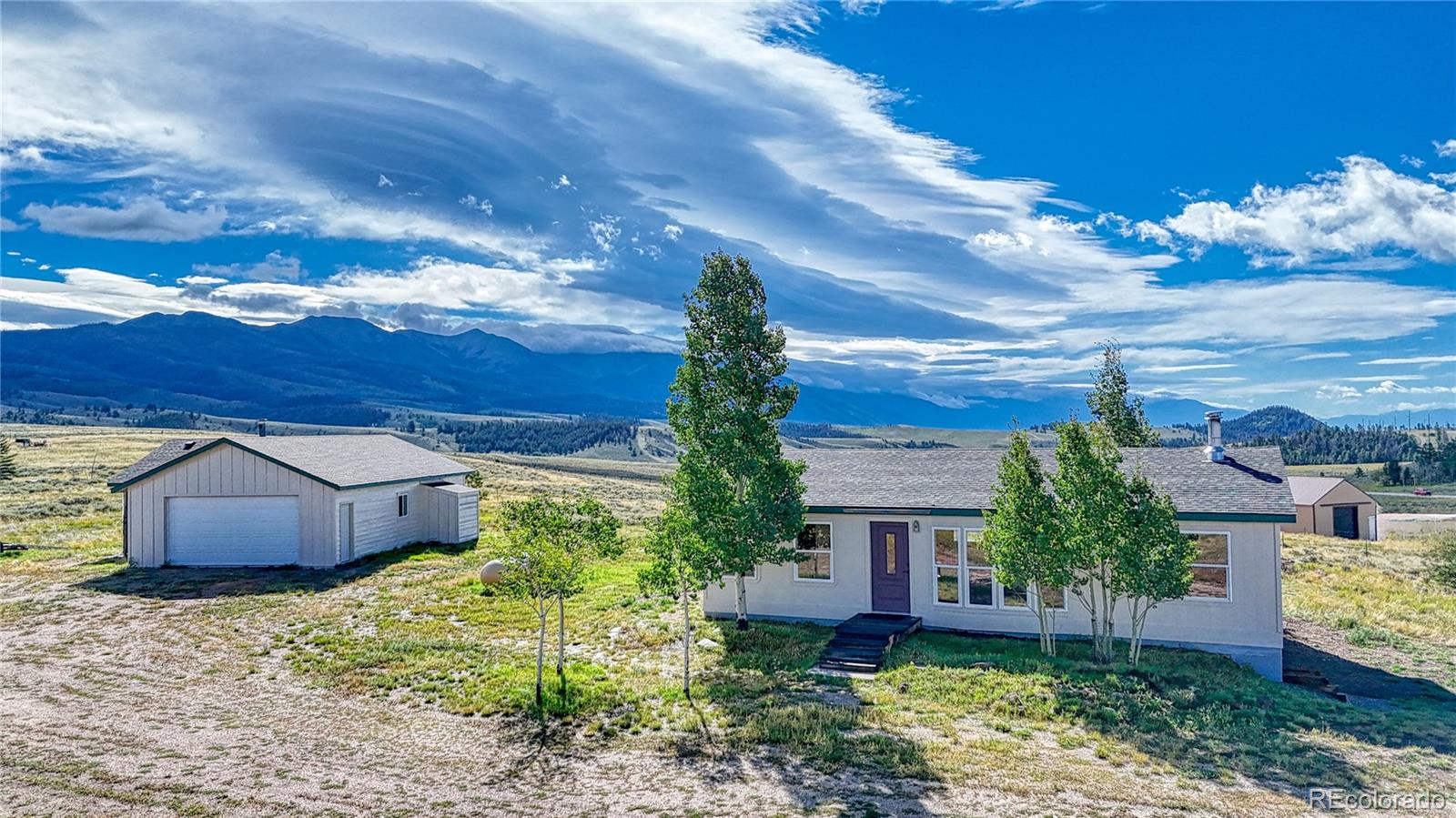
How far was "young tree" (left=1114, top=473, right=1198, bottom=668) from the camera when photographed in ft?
45.9

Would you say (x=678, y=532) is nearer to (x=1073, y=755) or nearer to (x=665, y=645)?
(x=665, y=645)

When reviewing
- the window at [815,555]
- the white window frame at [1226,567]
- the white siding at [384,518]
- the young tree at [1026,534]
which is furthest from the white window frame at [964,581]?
the white siding at [384,518]

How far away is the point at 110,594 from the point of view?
71.1 ft

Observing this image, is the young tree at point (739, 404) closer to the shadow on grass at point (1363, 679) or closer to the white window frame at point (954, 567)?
the white window frame at point (954, 567)

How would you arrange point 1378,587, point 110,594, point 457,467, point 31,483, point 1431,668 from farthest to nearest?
point 31,483, point 457,467, point 1378,587, point 110,594, point 1431,668

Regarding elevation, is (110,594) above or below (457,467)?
below

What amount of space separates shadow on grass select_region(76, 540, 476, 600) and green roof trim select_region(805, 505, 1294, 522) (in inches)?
563

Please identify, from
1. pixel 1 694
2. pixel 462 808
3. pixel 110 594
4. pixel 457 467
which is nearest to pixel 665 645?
pixel 462 808

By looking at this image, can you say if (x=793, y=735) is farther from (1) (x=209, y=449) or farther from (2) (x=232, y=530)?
(1) (x=209, y=449)

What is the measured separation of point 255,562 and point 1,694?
13.0 meters

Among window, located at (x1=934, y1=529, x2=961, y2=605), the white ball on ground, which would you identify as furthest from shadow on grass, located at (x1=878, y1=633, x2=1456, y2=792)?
the white ball on ground

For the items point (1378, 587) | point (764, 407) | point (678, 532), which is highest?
point (764, 407)

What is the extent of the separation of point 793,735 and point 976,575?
25.0 ft

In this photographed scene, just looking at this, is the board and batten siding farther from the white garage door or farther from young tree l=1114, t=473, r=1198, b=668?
young tree l=1114, t=473, r=1198, b=668
